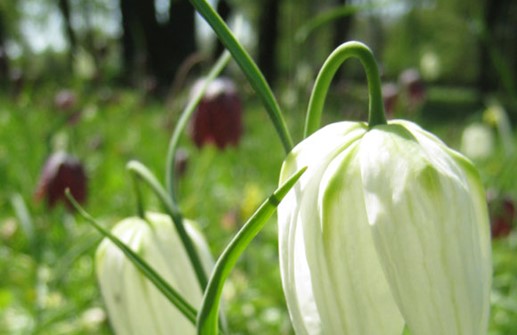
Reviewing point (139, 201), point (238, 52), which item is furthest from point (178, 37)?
point (238, 52)

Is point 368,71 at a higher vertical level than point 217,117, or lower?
higher

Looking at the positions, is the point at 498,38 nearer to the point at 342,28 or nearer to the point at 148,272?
the point at 342,28

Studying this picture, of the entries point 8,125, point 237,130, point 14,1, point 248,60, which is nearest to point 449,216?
point 248,60

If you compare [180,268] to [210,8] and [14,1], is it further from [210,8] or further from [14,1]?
[14,1]

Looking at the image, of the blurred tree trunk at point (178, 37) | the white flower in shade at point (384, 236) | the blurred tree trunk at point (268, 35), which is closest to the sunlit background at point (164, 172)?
the white flower in shade at point (384, 236)

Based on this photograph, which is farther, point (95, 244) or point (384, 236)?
point (95, 244)

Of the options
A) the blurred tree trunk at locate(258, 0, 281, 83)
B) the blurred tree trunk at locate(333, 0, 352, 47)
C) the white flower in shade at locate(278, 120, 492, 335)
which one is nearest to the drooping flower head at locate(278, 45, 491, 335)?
the white flower in shade at locate(278, 120, 492, 335)
